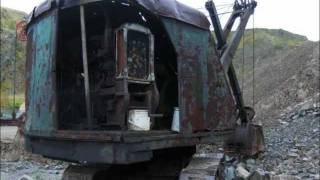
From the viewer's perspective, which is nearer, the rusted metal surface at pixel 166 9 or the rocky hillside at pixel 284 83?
the rusted metal surface at pixel 166 9

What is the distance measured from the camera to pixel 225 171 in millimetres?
7125

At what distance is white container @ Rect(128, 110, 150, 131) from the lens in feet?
19.2

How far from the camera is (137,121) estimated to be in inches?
231

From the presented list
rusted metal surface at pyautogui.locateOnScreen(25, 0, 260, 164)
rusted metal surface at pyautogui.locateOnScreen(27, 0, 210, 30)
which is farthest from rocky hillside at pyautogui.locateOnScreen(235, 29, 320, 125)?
rusted metal surface at pyautogui.locateOnScreen(27, 0, 210, 30)

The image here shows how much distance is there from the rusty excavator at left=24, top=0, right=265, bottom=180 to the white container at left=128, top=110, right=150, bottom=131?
10 mm

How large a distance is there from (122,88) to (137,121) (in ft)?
1.26

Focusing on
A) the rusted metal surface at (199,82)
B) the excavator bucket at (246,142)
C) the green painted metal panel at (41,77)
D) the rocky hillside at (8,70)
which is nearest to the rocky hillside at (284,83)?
the excavator bucket at (246,142)

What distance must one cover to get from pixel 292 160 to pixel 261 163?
0.89m

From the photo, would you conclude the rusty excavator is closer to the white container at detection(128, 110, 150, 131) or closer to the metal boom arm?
the white container at detection(128, 110, 150, 131)

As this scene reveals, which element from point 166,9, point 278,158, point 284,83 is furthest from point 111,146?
point 284,83

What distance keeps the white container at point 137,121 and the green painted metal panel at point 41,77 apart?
86 centimetres

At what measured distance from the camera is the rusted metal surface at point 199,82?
601 centimetres

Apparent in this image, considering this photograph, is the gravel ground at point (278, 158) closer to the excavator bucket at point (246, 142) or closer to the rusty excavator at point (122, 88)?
the excavator bucket at point (246, 142)

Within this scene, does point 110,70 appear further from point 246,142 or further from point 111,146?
point 246,142
